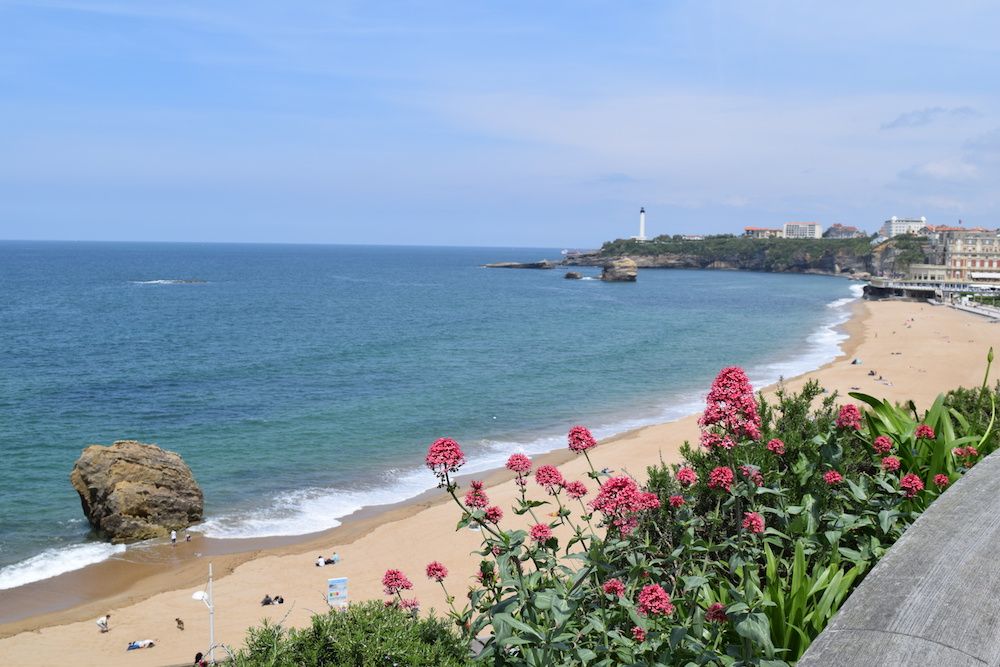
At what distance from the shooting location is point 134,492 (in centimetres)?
1812

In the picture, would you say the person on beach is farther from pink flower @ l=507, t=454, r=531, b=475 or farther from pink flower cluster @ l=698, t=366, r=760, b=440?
pink flower cluster @ l=698, t=366, r=760, b=440

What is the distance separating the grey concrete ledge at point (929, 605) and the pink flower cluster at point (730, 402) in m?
0.92

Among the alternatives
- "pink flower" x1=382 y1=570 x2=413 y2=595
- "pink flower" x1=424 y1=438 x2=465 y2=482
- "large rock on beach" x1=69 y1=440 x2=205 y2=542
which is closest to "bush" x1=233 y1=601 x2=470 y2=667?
"pink flower" x1=382 y1=570 x2=413 y2=595

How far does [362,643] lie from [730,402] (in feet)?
6.90

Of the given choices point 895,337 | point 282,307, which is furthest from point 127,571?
point 282,307

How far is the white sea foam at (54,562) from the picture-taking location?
15703 mm

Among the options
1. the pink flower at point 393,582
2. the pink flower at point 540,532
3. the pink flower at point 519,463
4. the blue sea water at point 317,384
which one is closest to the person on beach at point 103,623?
the blue sea water at point 317,384

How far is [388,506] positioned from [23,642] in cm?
866

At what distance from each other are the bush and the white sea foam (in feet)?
48.2

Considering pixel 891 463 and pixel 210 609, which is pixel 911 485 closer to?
pixel 891 463

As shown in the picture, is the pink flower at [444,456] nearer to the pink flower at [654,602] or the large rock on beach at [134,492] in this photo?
the pink flower at [654,602]

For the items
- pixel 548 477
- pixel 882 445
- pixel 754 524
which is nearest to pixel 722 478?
pixel 754 524

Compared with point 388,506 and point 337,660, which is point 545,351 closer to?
point 388,506

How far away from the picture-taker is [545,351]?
46062 mm
